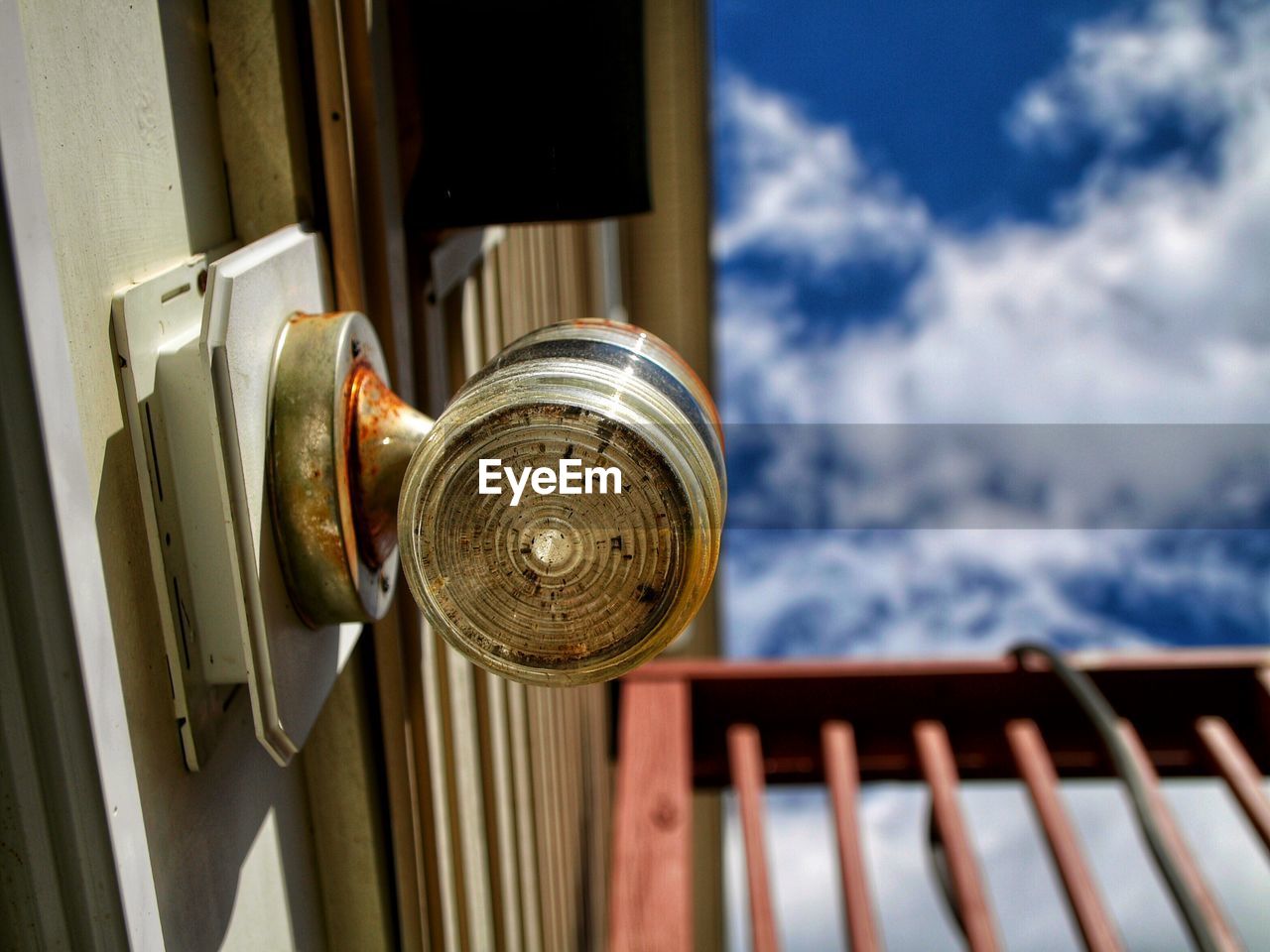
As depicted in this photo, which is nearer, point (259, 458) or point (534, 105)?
point (259, 458)

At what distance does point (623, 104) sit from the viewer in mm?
942

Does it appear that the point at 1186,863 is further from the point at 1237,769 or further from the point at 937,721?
the point at 937,721

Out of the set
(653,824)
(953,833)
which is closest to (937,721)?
(953,833)

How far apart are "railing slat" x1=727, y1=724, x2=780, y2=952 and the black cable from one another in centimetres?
56

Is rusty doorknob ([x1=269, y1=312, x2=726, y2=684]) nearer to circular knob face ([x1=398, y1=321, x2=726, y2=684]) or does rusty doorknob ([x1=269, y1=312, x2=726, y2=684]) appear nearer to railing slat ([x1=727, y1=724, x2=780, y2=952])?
circular knob face ([x1=398, y1=321, x2=726, y2=684])

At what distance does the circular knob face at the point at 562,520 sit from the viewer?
1.78 feet

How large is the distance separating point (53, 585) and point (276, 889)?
42cm

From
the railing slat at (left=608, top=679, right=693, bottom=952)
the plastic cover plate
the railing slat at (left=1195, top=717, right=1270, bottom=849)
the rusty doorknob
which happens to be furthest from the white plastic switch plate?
the railing slat at (left=1195, top=717, right=1270, bottom=849)

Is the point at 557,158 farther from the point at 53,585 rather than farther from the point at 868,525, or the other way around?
the point at 53,585

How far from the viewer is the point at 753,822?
1.89 meters

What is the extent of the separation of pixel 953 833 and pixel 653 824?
0.54m

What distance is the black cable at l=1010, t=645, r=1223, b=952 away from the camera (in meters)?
1.58

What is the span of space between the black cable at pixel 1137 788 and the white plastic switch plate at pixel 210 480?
1464 millimetres

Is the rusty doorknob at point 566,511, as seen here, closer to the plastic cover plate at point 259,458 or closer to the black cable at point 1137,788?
the plastic cover plate at point 259,458
